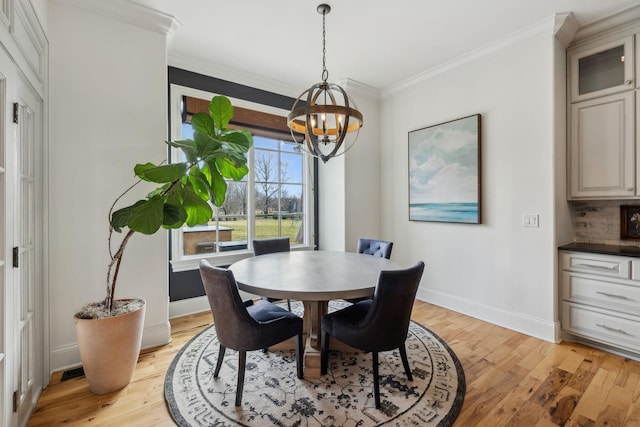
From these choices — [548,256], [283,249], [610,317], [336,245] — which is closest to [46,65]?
[283,249]

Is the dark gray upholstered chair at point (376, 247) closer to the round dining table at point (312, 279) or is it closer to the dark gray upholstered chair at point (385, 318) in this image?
the round dining table at point (312, 279)

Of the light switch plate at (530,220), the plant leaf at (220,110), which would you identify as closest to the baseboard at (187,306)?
the plant leaf at (220,110)

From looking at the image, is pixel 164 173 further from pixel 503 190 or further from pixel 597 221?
pixel 597 221

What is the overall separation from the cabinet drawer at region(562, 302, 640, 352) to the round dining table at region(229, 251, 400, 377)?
173 centimetres

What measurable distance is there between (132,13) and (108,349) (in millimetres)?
2565

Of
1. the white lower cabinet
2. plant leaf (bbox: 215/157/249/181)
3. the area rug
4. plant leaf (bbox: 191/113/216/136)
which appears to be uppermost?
plant leaf (bbox: 191/113/216/136)

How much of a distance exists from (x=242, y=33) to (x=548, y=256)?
3.51m

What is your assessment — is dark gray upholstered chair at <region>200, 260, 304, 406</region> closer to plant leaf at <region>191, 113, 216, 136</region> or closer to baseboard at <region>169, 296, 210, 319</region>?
plant leaf at <region>191, 113, 216, 136</region>

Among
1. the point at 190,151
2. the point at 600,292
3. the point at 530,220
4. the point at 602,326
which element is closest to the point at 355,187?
the point at 530,220

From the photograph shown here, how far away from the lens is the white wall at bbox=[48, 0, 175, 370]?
2.19m

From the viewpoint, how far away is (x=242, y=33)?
109 inches

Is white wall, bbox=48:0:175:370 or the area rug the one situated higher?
white wall, bbox=48:0:175:370

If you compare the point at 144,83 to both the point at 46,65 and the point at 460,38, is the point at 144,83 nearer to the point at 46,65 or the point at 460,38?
the point at 46,65

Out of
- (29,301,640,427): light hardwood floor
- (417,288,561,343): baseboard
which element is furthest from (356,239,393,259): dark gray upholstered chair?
(417,288,561,343): baseboard
